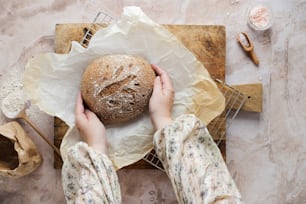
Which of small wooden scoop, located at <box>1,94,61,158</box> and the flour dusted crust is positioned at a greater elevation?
the flour dusted crust

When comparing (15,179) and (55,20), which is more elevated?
(55,20)

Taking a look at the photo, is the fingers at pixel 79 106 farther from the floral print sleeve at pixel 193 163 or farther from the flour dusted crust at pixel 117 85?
the floral print sleeve at pixel 193 163

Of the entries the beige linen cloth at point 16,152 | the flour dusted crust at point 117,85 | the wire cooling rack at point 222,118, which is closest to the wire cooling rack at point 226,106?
the wire cooling rack at point 222,118

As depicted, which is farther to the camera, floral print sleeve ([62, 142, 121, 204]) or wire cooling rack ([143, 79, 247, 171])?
wire cooling rack ([143, 79, 247, 171])

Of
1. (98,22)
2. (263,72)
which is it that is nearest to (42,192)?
(98,22)

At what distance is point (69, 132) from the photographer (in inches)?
39.9

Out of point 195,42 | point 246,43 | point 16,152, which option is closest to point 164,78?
point 195,42

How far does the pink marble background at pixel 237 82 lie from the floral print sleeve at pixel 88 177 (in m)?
0.18

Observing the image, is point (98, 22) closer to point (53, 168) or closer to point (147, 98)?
point (147, 98)

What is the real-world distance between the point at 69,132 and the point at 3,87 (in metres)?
0.23

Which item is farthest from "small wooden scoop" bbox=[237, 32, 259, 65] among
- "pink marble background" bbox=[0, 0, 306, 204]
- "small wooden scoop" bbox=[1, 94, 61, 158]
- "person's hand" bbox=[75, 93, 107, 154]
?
"small wooden scoop" bbox=[1, 94, 61, 158]

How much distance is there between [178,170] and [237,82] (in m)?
0.34

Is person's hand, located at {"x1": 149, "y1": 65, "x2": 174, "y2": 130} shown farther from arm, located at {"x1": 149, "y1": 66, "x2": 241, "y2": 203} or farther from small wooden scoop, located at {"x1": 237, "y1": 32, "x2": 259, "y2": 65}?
small wooden scoop, located at {"x1": 237, "y1": 32, "x2": 259, "y2": 65}

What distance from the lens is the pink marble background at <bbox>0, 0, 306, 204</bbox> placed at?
1.13 m
